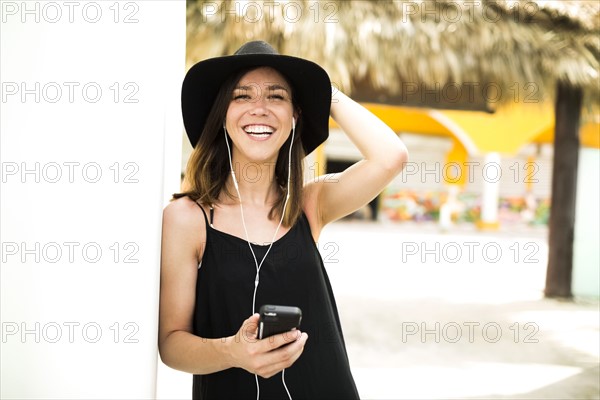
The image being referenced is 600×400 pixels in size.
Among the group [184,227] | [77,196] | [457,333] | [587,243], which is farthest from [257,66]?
[587,243]

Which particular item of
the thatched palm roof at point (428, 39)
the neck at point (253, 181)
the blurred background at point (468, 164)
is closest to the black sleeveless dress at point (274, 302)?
the neck at point (253, 181)

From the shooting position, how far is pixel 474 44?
4758 mm

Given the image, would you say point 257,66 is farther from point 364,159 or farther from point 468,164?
point 468,164

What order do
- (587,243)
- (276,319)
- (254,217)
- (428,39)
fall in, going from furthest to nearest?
(587,243)
(428,39)
(254,217)
(276,319)

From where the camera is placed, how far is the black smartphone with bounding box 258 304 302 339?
0.89 metres

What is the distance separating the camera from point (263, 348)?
3.06 ft

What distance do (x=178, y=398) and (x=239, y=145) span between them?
79 centimetres

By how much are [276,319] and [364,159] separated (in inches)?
20.6

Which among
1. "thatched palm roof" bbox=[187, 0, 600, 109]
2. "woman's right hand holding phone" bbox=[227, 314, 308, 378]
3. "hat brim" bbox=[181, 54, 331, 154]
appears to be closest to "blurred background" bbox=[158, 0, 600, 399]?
"thatched palm roof" bbox=[187, 0, 600, 109]

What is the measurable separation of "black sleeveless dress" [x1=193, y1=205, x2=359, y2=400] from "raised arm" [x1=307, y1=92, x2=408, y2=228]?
16cm

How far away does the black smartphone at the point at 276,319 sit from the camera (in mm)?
886

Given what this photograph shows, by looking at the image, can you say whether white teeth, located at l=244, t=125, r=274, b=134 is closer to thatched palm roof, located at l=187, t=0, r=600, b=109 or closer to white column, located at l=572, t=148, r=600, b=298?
thatched palm roof, located at l=187, t=0, r=600, b=109

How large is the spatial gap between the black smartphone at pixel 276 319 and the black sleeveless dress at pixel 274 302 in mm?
220

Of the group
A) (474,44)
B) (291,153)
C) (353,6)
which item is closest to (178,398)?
(291,153)
